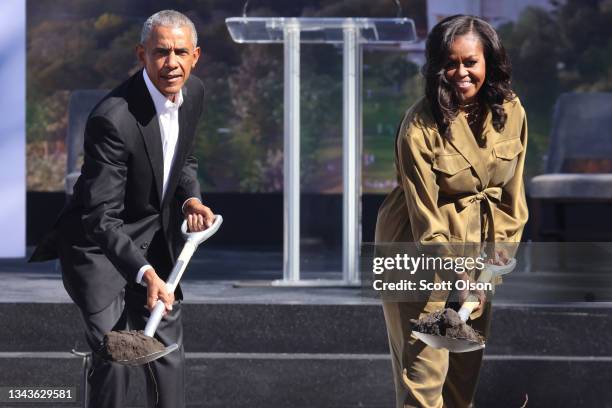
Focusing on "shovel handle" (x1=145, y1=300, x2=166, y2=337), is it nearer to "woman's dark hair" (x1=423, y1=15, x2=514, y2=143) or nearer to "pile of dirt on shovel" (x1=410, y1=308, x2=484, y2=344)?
"pile of dirt on shovel" (x1=410, y1=308, x2=484, y2=344)

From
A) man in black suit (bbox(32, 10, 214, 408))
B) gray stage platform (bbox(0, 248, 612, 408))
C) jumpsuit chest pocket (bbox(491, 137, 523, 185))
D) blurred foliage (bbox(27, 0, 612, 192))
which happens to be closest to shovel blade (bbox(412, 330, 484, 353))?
jumpsuit chest pocket (bbox(491, 137, 523, 185))

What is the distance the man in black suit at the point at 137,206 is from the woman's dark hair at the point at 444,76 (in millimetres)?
692

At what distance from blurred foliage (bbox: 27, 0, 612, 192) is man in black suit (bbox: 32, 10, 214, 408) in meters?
4.94

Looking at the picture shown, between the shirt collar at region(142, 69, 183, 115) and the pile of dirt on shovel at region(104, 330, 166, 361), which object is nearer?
the pile of dirt on shovel at region(104, 330, 166, 361)

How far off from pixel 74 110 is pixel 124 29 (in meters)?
1.18

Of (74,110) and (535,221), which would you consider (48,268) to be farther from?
(535,221)

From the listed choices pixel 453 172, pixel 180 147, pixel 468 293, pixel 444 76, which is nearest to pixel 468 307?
pixel 468 293

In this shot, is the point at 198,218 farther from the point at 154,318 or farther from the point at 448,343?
the point at 448,343

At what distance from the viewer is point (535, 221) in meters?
7.58

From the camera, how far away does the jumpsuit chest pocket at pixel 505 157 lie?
3.73 meters

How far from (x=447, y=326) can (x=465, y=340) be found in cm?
6

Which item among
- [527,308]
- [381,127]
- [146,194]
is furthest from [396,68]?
[146,194]

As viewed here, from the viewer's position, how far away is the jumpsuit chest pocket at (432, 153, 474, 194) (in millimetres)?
3664

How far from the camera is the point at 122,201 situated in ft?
12.9
